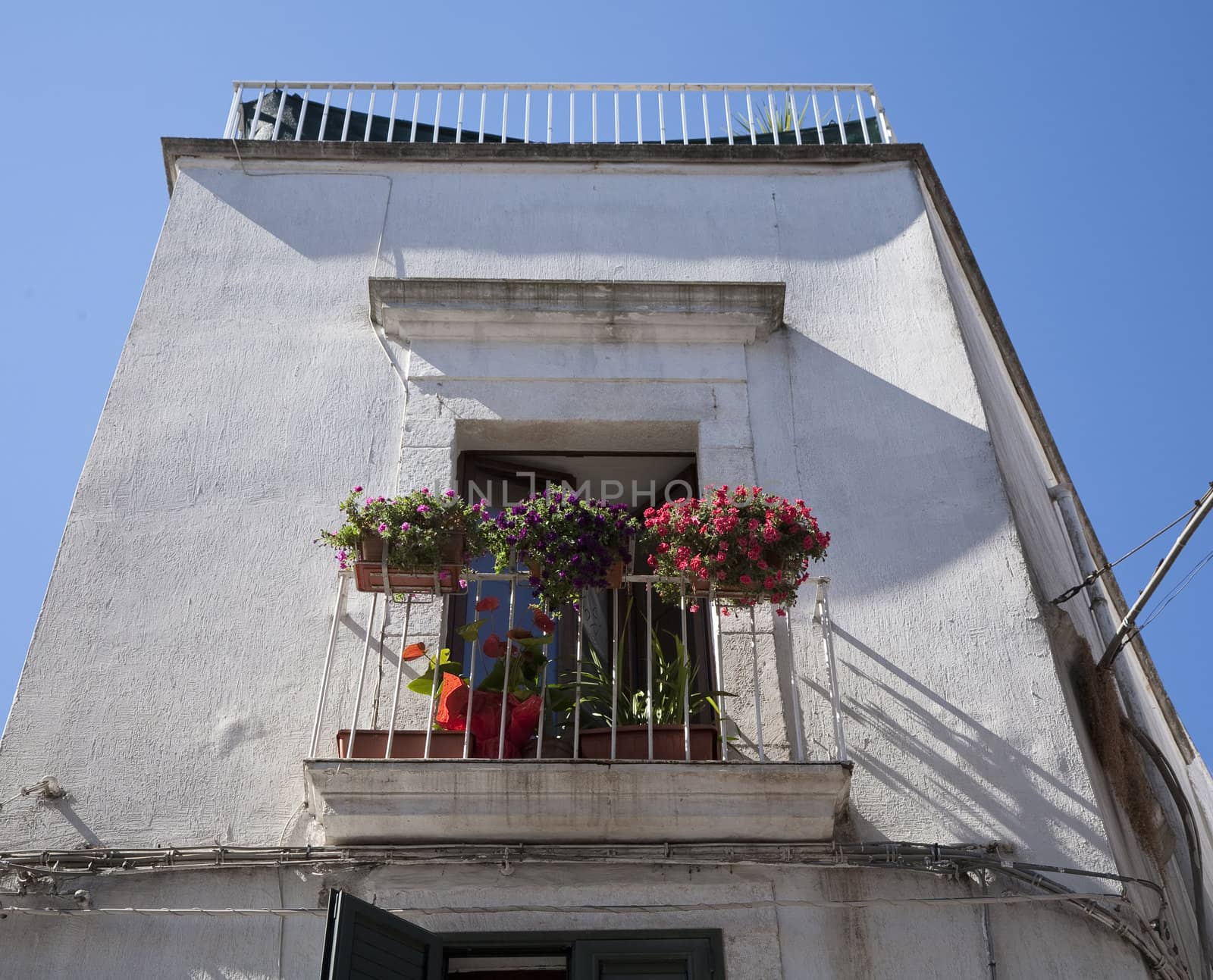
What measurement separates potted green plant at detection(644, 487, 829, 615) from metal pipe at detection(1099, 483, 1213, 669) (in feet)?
4.57

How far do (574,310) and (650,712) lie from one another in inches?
103

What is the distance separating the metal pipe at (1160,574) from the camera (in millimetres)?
6422

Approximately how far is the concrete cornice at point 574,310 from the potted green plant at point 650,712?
1.86 m

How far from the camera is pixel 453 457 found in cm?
718

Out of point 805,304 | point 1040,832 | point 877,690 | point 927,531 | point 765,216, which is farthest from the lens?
point 765,216

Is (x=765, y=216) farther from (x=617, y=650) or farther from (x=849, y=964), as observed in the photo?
(x=849, y=964)

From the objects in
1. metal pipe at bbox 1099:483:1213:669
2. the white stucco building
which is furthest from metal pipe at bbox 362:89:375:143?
metal pipe at bbox 1099:483:1213:669

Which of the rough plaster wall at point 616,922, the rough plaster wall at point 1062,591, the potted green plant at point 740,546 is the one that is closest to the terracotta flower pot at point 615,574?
the potted green plant at point 740,546

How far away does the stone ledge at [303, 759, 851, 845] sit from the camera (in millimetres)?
5535

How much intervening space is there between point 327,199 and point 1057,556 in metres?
4.52

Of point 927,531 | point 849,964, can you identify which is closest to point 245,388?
point 927,531

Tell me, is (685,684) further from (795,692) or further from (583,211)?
(583,211)

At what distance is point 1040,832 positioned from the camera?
5.84m

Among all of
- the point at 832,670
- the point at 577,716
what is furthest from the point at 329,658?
the point at 832,670
